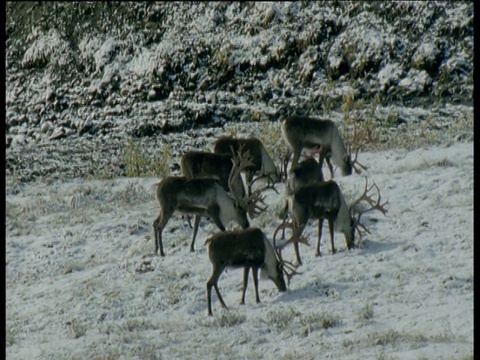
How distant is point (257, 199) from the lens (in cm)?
1245

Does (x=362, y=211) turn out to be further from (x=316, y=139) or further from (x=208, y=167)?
(x=316, y=139)

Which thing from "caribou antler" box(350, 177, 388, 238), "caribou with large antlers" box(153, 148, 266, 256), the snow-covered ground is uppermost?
"caribou with large antlers" box(153, 148, 266, 256)

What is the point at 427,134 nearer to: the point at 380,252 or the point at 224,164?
the point at 224,164

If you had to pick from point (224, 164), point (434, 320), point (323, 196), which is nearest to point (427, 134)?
point (224, 164)

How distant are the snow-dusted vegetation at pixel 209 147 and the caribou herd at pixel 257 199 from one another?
0.31 meters

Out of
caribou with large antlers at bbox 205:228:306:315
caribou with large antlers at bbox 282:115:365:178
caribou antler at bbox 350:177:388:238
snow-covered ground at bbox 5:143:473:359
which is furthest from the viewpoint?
caribou with large antlers at bbox 282:115:365:178

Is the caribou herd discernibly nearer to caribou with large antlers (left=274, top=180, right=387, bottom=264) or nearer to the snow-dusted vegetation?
caribou with large antlers (left=274, top=180, right=387, bottom=264)

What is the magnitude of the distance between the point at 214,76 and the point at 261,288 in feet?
48.5

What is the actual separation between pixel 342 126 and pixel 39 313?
9956 millimetres

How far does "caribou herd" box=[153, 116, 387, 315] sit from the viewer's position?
1029 centimetres

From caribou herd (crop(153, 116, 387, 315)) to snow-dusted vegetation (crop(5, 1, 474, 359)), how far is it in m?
0.31

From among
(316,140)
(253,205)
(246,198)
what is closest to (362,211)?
(253,205)

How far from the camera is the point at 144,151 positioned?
20.5m

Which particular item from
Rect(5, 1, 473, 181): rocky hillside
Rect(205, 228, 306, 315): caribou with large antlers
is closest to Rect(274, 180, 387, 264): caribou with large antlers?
Rect(205, 228, 306, 315): caribou with large antlers
